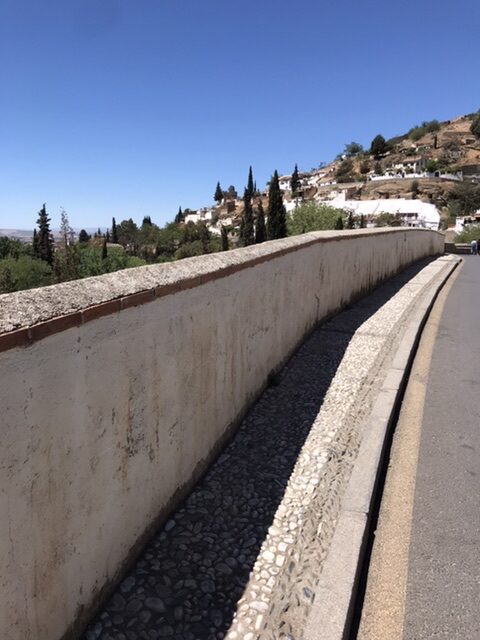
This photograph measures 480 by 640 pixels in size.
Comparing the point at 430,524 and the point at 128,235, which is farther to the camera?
the point at 128,235

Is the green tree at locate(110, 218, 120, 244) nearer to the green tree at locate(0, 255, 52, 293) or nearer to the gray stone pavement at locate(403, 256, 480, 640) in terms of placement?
the green tree at locate(0, 255, 52, 293)

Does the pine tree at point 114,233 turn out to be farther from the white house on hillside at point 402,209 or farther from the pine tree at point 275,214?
the pine tree at point 275,214

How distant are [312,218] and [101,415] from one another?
197ft

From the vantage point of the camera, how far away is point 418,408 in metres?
4.69

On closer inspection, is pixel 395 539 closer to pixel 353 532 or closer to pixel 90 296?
pixel 353 532

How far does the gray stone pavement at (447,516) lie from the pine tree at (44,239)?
8065cm

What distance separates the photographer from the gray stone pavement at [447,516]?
2.33 metres

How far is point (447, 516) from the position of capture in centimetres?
305

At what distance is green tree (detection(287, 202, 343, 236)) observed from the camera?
57069mm

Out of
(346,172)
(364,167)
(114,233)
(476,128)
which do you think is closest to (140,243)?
(114,233)

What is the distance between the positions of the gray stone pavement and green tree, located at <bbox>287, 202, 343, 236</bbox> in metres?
52.1

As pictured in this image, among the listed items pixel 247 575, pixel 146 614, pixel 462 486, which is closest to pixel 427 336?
pixel 462 486

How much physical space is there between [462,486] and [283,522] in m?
A: 1.35

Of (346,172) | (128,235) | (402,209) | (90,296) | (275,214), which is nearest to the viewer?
(90,296)
